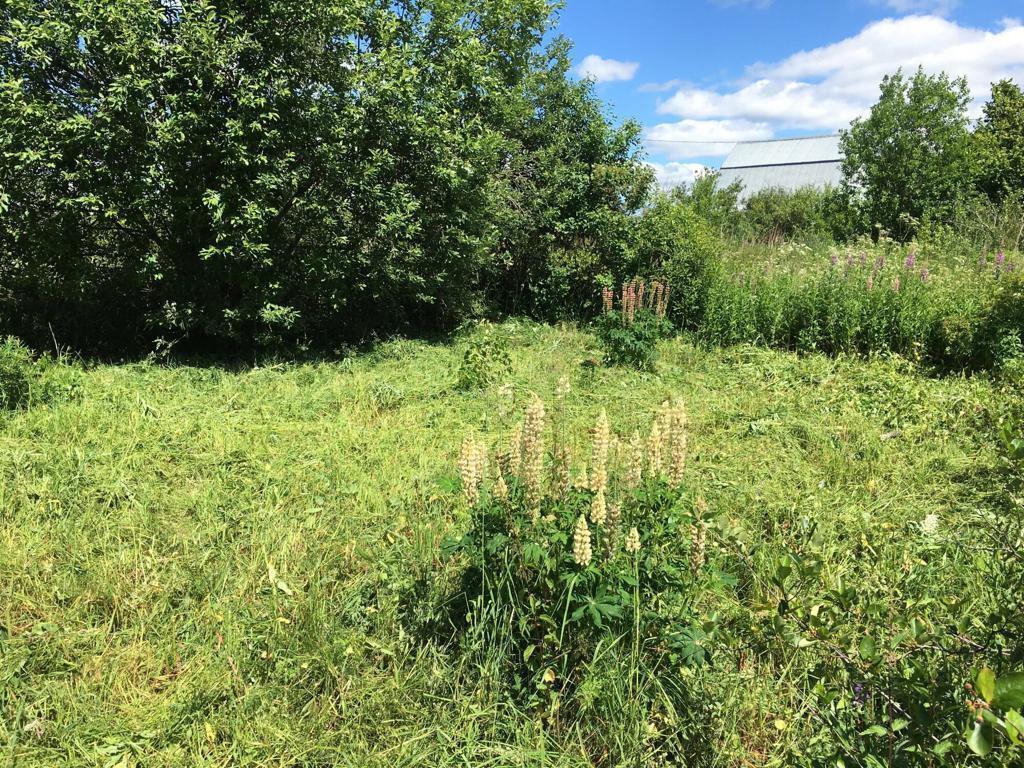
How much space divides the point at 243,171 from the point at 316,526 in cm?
432

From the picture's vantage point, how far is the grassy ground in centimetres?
207

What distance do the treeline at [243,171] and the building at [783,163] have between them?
3509 centimetres

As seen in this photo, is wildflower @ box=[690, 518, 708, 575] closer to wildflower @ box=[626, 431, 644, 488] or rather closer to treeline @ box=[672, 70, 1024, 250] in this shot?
wildflower @ box=[626, 431, 644, 488]

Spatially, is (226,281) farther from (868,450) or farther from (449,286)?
(868,450)

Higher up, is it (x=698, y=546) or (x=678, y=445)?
(x=678, y=445)

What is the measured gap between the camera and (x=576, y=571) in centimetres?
204

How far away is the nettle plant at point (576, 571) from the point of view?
2010 millimetres

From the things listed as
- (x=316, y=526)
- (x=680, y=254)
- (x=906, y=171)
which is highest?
(x=906, y=171)

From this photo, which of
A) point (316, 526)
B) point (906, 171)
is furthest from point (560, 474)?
point (906, 171)

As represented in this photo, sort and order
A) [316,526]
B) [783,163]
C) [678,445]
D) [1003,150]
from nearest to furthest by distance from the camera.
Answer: [678,445] < [316,526] < [1003,150] < [783,163]

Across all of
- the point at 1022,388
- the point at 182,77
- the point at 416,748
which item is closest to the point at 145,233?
the point at 182,77

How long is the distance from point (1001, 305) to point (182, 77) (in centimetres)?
807

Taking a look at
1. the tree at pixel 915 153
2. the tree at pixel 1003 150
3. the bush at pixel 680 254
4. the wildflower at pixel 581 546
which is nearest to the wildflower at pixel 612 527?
the wildflower at pixel 581 546

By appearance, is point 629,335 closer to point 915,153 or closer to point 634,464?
point 634,464
